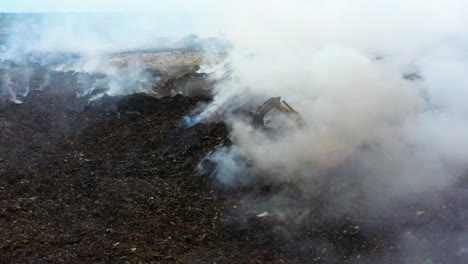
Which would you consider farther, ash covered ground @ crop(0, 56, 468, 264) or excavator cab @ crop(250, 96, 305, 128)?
excavator cab @ crop(250, 96, 305, 128)

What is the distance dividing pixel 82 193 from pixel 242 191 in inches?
109

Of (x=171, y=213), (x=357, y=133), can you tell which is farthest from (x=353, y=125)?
(x=171, y=213)

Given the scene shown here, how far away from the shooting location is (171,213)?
5.87 m

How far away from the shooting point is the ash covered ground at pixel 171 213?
469cm

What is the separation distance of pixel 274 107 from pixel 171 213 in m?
2.89

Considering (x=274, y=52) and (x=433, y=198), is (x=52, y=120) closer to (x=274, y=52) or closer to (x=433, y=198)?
(x=274, y=52)

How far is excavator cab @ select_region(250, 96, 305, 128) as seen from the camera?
7.06 meters

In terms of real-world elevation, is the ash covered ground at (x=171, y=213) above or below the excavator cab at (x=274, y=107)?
below

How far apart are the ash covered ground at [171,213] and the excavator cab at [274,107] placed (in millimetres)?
813

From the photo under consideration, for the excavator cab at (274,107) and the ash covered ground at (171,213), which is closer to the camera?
the ash covered ground at (171,213)

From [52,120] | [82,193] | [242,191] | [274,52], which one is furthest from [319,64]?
[52,120]

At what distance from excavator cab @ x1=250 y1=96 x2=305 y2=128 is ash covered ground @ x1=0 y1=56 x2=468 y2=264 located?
0.81m

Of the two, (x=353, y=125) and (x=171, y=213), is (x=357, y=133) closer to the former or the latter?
(x=353, y=125)

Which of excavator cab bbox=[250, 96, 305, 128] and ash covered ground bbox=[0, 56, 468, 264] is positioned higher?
excavator cab bbox=[250, 96, 305, 128]
